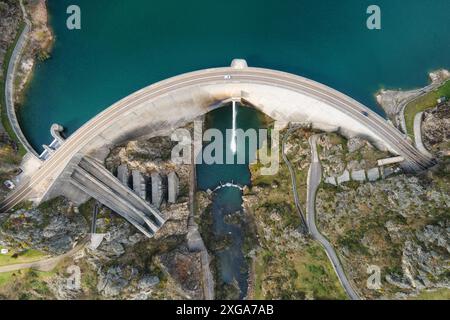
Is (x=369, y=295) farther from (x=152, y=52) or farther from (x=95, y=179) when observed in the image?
(x=152, y=52)

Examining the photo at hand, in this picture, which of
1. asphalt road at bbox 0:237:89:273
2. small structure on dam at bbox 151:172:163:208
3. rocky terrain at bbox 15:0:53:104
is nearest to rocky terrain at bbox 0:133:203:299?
asphalt road at bbox 0:237:89:273

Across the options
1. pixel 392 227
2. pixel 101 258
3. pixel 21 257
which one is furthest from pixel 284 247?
pixel 21 257

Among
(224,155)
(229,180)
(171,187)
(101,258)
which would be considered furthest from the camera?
(224,155)

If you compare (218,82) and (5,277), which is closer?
(5,277)

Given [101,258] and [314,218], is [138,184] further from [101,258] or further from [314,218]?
[314,218]

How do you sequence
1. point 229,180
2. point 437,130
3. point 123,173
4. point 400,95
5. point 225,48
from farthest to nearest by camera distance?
point 229,180, point 225,48, point 123,173, point 400,95, point 437,130

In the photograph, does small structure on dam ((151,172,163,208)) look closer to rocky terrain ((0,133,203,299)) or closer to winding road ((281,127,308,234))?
rocky terrain ((0,133,203,299))

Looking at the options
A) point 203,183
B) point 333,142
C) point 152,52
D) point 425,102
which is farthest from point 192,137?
point 425,102
